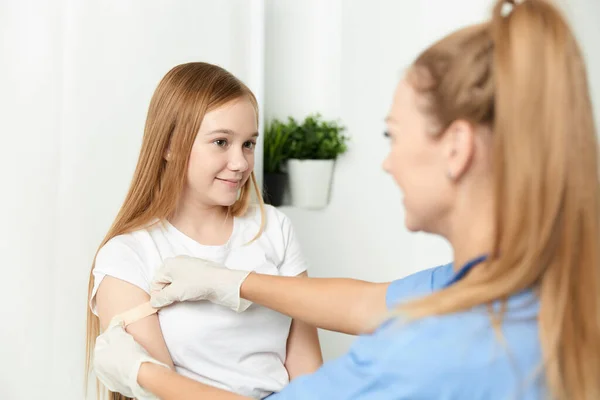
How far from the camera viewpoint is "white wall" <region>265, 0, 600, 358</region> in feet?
7.92

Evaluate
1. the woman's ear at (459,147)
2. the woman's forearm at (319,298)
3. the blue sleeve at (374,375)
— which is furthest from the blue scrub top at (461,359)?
the woman's forearm at (319,298)

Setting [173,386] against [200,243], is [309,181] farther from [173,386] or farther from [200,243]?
[173,386]

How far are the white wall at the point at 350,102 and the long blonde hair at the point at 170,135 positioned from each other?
948mm

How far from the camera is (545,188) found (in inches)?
33.0

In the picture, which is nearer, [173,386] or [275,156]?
[173,386]

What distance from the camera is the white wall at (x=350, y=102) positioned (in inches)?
95.0

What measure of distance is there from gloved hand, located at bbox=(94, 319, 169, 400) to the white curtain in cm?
45

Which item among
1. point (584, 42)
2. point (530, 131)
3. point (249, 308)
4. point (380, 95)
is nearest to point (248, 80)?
point (380, 95)

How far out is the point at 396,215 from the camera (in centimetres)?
244

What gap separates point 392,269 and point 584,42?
0.94 metres

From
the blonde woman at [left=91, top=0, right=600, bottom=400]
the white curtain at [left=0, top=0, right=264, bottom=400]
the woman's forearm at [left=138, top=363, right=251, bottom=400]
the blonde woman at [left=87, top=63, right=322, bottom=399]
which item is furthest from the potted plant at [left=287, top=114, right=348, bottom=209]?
the blonde woman at [left=91, top=0, right=600, bottom=400]

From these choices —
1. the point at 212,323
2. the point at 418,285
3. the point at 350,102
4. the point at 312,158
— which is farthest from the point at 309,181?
the point at 418,285

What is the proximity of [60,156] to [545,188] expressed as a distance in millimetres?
1186

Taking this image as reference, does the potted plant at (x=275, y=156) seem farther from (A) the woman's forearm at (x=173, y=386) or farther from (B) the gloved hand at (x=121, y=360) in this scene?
(A) the woman's forearm at (x=173, y=386)
